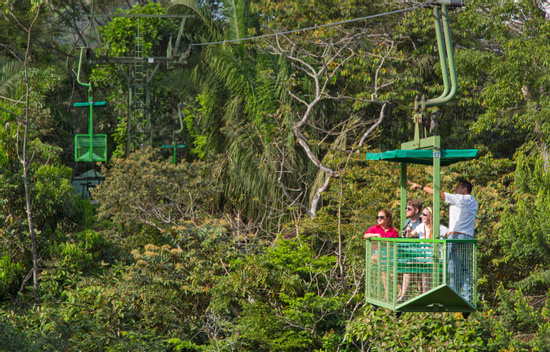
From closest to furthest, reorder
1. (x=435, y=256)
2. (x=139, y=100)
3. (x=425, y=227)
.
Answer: (x=435, y=256)
(x=425, y=227)
(x=139, y=100)

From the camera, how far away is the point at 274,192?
1647 centimetres

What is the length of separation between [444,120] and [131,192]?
28.2 feet

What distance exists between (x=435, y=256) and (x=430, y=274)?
0.24 meters

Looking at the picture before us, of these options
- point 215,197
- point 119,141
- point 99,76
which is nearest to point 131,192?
point 215,197

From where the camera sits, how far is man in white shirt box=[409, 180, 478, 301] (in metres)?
6.73

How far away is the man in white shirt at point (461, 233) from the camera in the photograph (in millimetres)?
6734

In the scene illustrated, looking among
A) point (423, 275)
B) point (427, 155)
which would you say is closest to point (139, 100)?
point (427, 155)

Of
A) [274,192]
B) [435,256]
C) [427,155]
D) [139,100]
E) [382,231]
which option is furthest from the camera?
[139,100]

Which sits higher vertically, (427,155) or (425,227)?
(427,155)

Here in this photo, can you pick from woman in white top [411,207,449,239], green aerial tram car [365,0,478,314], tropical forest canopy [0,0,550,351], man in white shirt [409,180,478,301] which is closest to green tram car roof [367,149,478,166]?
green aerial tram car [365,0,478,314]

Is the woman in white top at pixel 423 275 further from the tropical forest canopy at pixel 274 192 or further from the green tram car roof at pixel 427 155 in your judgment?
the tropical forest canopy at pixel 274 192

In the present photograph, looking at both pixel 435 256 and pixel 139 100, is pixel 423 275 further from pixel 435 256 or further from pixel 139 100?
pixel 139 100

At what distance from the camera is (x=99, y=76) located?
19281 millimetres

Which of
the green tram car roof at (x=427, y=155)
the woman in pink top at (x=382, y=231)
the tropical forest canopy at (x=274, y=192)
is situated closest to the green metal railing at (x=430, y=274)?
the woman in pink top at (x=382, y=231)
